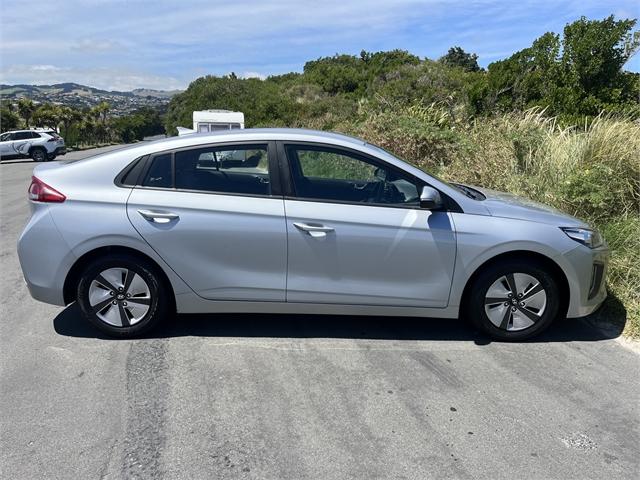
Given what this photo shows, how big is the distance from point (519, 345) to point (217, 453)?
263 cm

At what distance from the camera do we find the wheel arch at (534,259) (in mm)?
4211

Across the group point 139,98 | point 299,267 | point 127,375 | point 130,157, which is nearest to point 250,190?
point 299,267

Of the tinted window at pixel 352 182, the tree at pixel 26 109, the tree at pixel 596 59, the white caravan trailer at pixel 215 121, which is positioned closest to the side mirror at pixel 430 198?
the tinted window at pixel 352 182

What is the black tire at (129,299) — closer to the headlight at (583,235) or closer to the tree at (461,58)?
the headlight at (583,235)

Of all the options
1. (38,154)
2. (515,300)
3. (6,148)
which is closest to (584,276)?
(515,300)

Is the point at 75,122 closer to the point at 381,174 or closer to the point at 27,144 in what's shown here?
the point at 27,144

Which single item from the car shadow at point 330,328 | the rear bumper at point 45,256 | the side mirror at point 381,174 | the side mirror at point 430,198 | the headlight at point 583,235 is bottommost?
the car shadow at point 330,328

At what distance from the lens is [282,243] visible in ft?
13.4

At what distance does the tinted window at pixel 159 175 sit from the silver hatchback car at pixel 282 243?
0.01 meters

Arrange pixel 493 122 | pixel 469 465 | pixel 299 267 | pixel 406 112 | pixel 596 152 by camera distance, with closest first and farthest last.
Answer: pixel 469 465 < pixel 299 267 < pixel 596 152 < pixel 493 122 < pixel 406 112

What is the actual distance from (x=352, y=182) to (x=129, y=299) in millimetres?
2044

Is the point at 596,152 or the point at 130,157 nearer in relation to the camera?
the point at 130,157

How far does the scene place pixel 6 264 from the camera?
6.50 metres

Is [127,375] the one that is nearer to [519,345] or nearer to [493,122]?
[519,345]
